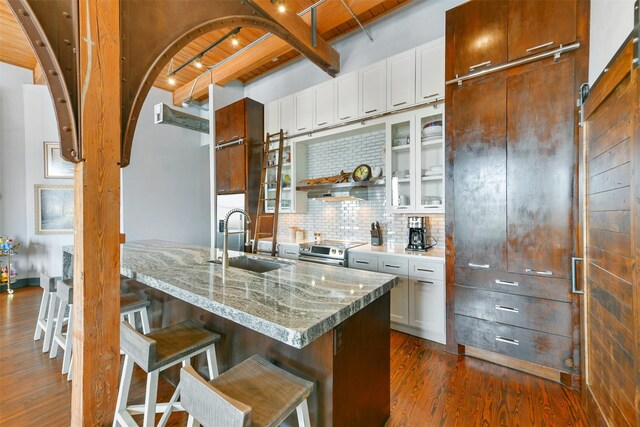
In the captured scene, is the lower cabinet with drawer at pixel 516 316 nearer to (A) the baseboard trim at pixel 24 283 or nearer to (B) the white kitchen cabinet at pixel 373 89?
(B) the white kitchen cabinet at pixel 373 89

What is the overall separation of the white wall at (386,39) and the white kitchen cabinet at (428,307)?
3.00 meters

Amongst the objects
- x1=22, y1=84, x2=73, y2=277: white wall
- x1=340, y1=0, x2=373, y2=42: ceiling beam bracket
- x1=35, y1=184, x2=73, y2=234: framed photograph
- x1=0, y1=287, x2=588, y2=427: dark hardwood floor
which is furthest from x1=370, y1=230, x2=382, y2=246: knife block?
x1=22, y1=84, x2=73, y2=277: white wall

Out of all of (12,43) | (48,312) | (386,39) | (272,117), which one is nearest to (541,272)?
(386,39)

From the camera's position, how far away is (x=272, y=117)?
4613mm

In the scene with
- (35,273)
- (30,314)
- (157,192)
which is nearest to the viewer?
(30,314)

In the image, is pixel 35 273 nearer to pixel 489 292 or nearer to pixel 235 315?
pixel 235 315

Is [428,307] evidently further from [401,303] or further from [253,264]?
[253,264]

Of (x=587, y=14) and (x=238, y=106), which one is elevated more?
(x=238, y=106)

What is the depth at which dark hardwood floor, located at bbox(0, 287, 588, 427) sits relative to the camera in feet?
5.90

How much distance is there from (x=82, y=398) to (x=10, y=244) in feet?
17.8

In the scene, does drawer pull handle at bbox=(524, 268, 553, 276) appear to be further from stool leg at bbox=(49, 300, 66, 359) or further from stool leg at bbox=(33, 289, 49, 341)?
stool leg at bbox=(33, 289, 49, 341)

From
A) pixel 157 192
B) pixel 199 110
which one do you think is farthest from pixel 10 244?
pixel 199 110

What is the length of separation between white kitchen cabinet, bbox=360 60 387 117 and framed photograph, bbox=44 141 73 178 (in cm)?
550

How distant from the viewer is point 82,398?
1.13 m
